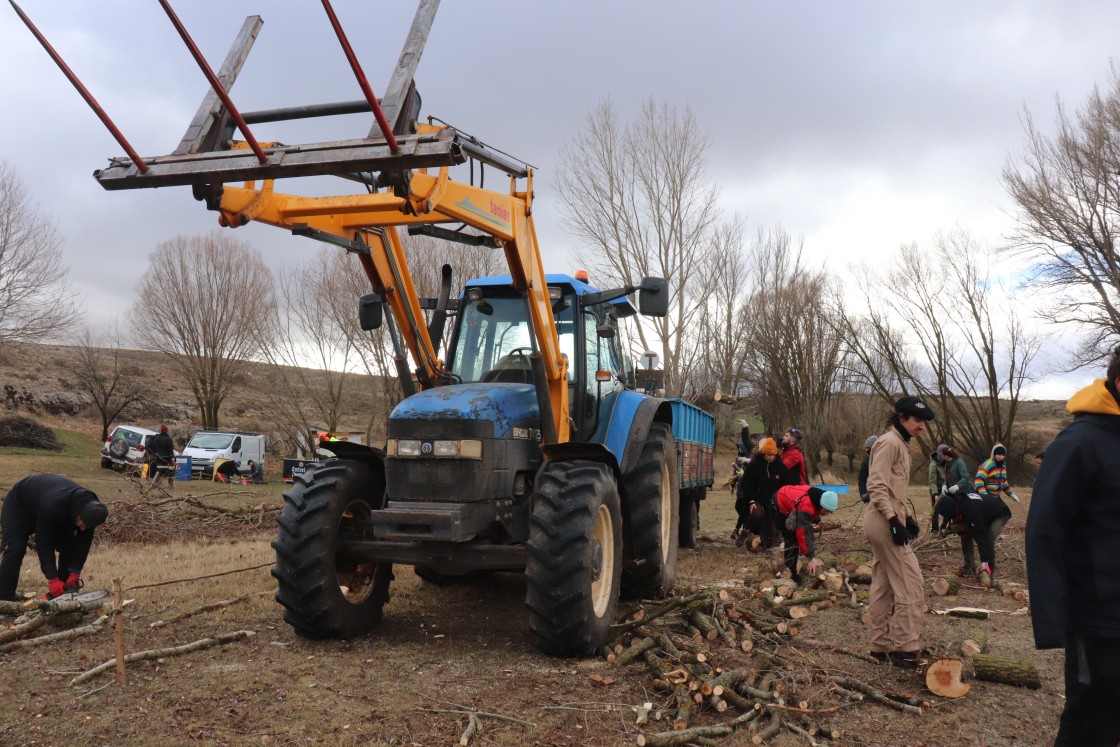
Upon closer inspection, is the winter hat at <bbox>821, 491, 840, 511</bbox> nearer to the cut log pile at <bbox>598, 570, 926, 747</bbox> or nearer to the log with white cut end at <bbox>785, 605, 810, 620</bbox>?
the cut log pile at <bbox>598, 570, 926, 747</bbox>

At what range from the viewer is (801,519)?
27.6 feet

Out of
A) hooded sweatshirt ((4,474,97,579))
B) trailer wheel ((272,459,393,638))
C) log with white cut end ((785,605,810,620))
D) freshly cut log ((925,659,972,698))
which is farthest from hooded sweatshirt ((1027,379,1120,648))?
hooded sweatshirt ((4,474,97,579))

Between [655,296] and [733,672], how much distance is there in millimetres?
2765

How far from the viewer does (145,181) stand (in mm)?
4445

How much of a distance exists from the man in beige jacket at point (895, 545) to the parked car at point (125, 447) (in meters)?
21.8

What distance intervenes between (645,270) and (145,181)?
22160 mm

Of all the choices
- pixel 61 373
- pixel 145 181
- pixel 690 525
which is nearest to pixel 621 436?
pixel 145 181

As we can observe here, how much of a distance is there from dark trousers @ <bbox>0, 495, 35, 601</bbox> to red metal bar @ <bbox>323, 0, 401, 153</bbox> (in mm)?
5152

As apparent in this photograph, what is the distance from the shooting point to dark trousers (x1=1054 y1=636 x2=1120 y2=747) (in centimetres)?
298

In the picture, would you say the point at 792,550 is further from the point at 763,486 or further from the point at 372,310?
the point at 372,310

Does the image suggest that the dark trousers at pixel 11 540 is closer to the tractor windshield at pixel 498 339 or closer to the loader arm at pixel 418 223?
the loader arm at pixel 418 223

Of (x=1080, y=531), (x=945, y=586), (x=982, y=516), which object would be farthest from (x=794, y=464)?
(x=1080, y=531)

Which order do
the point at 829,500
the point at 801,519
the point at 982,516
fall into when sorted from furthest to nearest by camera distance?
the point at 982,516 → the point at 801,519 → the point at 829,500

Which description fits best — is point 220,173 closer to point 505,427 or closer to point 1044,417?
point 505,427
